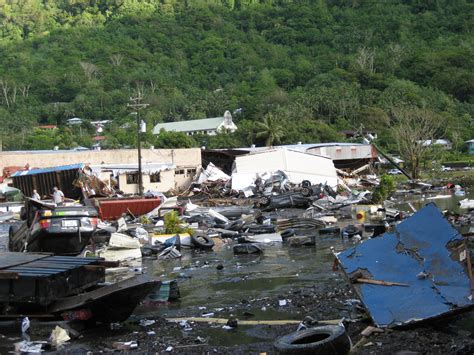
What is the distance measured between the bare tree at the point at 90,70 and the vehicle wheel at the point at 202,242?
114998 mm

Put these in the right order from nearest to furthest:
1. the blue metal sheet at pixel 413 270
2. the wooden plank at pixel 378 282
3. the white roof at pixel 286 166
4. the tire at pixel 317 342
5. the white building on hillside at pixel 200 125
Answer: the tire at pixel 317 342, the blue metal sheet at pixel 413 270, the wooden plank at pixel 378 282, the white roof at pixel 286 166, the white building on hillside at pixel 200 125

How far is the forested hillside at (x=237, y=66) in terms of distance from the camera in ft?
280

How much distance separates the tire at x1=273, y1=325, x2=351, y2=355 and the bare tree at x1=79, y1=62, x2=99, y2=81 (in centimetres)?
12498

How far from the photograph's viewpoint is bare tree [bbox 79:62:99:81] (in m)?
127

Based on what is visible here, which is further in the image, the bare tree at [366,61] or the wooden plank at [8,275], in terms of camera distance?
the bare tree at [366,61]

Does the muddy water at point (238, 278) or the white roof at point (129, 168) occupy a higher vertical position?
the muddy water at point (238, 278)

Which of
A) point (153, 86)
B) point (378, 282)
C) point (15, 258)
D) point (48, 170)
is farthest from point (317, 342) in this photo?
point (153, 86)

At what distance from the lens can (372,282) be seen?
817 centimetres

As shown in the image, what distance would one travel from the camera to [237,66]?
454ft

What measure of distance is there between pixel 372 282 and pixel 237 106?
10474 cm

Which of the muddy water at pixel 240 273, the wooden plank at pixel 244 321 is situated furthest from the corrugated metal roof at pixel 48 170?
the wooden plank at pixel 244 321

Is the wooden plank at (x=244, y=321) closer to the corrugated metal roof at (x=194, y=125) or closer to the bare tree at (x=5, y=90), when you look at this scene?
the corrugated metal roof at (x=194, y=125)

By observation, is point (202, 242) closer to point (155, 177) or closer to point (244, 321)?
point (244, 321)

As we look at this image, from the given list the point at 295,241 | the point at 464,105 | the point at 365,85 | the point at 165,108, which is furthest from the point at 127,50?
the point at 295,241
